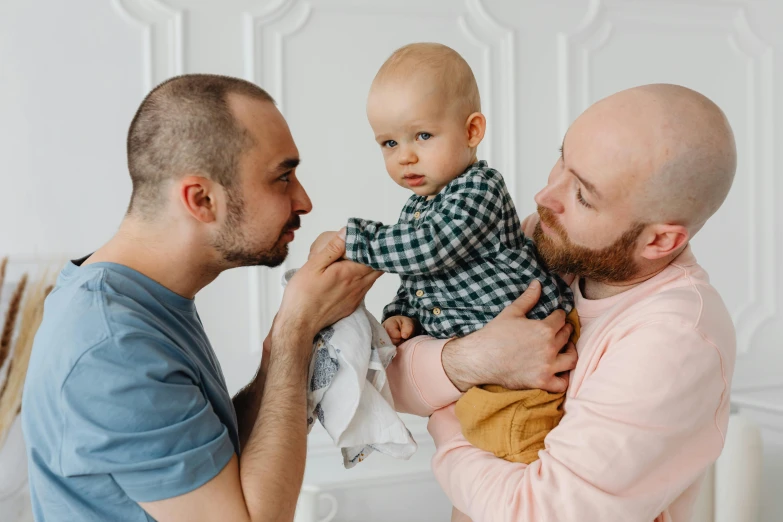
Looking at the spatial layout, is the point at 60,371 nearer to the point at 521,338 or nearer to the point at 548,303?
the point at 521,338

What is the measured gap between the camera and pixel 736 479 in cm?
271

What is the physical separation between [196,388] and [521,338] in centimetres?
59

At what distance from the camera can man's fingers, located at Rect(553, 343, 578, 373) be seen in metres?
1.41

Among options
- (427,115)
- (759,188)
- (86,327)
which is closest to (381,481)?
(427,115)

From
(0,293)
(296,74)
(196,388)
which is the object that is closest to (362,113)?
(296,74)

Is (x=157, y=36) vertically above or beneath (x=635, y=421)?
above

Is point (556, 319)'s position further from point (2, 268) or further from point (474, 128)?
point (2, 268)

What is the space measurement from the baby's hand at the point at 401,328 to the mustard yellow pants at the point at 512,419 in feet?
0.82

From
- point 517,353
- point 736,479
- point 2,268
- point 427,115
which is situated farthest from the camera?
point 736,479

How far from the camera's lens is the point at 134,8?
9.04 feet

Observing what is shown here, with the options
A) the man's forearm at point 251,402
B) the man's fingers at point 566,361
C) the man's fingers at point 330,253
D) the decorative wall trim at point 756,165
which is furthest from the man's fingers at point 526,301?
the decorative wall trim at point 756,165

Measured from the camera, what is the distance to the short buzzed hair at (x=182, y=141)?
4.61ft

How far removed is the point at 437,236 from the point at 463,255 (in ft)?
0.23

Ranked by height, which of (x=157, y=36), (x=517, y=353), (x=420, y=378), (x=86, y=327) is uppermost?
(x=157, y=36)
